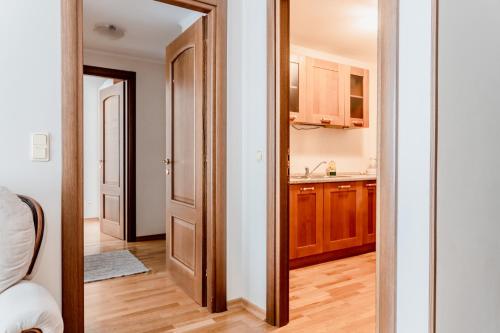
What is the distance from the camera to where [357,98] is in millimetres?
4367

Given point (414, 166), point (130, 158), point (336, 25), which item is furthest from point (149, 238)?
point (414, 166)

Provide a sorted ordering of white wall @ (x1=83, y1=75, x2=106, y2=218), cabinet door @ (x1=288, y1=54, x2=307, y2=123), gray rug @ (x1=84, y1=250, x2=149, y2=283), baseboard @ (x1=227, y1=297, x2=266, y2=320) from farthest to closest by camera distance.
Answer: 1. white wall @ (x1=83, y1=75, x2=106, y2=218)
2. cabinet door @ (x1=288, y1=54, x2=307, y2=123)
3. gray rug @ (x1=84, y1=250, x2=149, y2=283)
4. baseboard @ (x1=227, y1=297, x2=266, y2=320)

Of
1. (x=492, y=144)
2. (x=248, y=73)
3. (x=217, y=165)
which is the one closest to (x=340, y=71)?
(x=248, y=73)

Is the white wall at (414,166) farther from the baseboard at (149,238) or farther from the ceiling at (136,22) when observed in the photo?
the baseboard at (149,238)

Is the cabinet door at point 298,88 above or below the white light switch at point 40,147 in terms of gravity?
above

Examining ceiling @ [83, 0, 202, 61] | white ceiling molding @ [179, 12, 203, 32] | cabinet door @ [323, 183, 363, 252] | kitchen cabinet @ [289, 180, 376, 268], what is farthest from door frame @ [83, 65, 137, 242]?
cabinet door @ [323, 183, 363, 252]

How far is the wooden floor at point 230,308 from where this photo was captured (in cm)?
219

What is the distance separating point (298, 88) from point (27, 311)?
329 cm

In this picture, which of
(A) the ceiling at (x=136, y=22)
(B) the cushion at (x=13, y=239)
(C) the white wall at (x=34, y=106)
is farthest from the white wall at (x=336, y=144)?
(B) the cushion at (x=13, y=239)

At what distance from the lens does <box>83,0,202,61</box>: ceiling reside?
307cm

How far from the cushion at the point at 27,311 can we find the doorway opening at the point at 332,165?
1366 millimetres

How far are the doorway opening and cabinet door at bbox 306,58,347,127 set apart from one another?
0.04ft

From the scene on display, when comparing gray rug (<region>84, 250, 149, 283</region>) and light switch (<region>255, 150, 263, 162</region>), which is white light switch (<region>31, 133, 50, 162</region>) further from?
gray rug (<region>84, 250, 149, 283</region>)

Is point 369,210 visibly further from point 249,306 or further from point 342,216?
point 249,306
